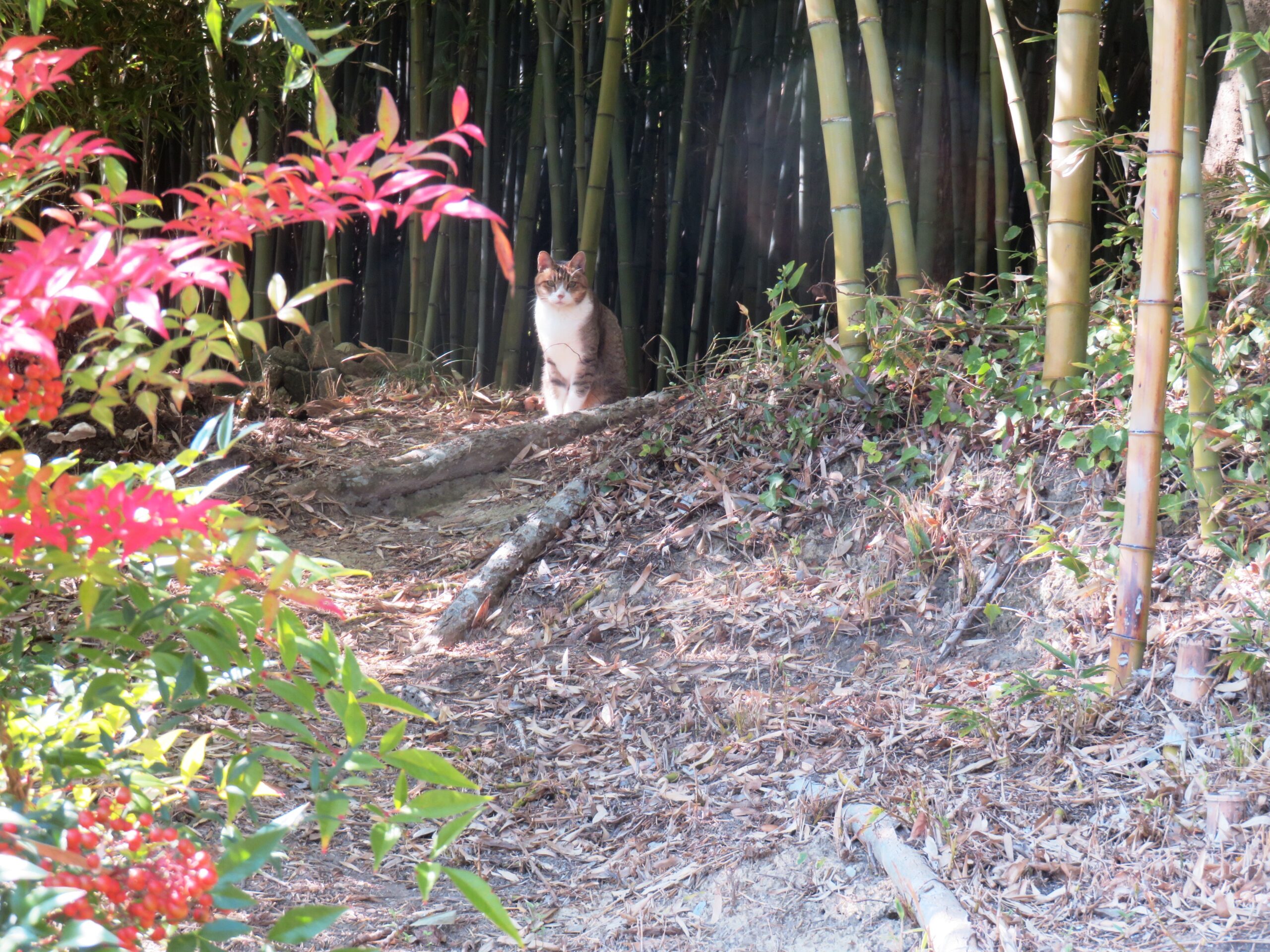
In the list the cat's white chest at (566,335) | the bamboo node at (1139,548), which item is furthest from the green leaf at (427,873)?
the cat's white chest at (566,335)

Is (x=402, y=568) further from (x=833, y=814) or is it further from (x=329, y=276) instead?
(x=329, y=276)

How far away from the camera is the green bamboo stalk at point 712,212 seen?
435 cm

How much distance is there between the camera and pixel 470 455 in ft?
11.2

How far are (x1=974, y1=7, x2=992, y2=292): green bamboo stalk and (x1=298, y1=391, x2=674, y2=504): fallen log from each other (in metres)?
1.33

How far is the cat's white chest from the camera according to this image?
13.4 feet

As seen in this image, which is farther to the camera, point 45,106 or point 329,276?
point 329,276

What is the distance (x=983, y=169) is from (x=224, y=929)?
12.2 ft

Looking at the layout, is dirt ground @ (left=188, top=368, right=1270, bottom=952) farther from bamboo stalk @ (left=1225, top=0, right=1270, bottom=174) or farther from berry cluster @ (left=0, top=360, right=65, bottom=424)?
bamboo stalk @ (left=1225, top=0, right=1270, bottom=174)

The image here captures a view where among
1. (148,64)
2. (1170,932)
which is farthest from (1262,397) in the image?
(148,64)

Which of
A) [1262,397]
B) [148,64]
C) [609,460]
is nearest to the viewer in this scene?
[1262,397]

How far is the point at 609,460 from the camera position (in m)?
3.07

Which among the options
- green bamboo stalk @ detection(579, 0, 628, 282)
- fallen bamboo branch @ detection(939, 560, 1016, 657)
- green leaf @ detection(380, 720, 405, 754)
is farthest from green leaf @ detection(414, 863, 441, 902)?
green bamboo stalk @ detection(579, 0, 628, 282)

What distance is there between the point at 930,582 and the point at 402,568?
1.54 m

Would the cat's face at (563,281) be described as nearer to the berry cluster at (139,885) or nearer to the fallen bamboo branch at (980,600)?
the fallen bamboo branch at (980,600)
